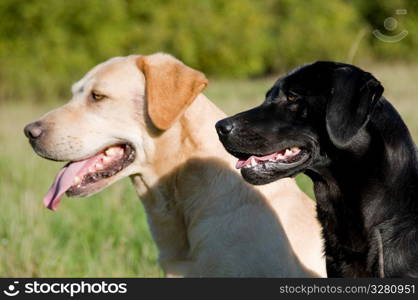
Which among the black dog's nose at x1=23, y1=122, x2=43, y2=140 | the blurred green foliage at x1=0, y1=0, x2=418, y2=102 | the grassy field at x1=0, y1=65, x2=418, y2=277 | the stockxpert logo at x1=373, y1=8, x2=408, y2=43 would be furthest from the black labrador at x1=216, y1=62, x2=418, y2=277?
the blurred green foliage at x1=0, y1=0, x2=418, y2=102

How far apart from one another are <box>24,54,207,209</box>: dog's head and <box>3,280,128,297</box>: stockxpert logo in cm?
49

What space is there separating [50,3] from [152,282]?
24.1 meters

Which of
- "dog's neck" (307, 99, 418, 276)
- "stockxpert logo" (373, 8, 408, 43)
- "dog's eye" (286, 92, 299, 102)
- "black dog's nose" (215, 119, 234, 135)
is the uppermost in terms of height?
"stockxpert logo" (373, 8, 408, 43)

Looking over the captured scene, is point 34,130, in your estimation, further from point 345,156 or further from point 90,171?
point 345,156

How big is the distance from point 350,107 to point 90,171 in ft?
5.57

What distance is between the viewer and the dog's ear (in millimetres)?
3885

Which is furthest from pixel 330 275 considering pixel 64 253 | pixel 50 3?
pixel 50 3

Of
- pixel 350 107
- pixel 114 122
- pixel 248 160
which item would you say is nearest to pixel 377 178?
pixel 350 107

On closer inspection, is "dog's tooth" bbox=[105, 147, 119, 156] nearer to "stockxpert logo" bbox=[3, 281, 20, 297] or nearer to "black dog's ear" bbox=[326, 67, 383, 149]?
"stockxpert logo" bbox=[3, 281, 20, 297]

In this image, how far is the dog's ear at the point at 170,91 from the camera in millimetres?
3885

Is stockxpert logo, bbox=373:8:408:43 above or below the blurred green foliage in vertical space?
below

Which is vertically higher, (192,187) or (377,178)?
(192,187)

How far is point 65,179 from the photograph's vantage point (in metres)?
4.05

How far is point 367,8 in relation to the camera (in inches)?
1822
